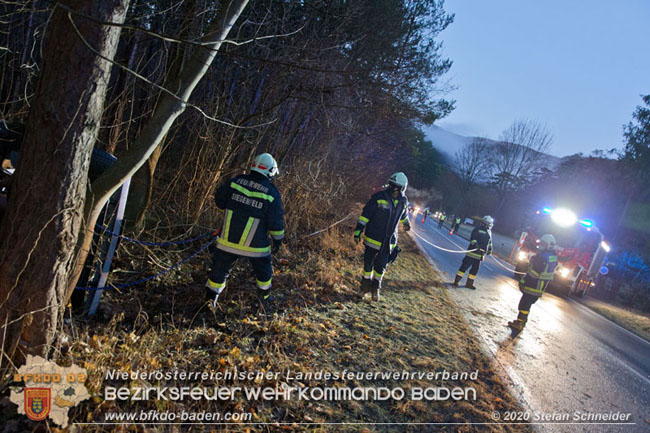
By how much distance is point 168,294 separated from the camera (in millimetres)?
4113

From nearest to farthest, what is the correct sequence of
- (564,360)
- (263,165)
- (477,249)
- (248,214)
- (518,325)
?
1. (248,214)
2. (263,165)
3. (564,360)
4. (518,325)
5. (477,249)

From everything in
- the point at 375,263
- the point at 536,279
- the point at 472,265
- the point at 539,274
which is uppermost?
the point at 539,274

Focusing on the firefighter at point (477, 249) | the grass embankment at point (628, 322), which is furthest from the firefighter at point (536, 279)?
the grass embankment at point (628, 322)

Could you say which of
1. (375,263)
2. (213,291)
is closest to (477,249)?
(375,263)

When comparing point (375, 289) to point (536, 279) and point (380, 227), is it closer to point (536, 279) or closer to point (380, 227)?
point (380, 227)

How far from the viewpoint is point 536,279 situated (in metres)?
5.93

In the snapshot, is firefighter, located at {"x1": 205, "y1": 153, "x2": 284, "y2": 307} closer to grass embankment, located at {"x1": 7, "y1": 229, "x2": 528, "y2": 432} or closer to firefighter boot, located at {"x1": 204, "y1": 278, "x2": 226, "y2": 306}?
firefighter boot, located at {"x1": 204, "y1": 278, "x2": 226, "y2": 306}

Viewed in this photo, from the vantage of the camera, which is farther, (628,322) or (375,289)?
(628,322)

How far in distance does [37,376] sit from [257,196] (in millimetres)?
2360

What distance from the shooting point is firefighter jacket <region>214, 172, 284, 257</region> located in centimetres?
364

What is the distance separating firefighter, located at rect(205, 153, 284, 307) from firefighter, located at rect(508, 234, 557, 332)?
5.10 meters

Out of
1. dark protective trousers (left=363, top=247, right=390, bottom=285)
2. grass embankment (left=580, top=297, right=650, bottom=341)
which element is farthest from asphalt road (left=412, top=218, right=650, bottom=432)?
dark protective trousers (left=363, top=247, right=390, bottom=285)

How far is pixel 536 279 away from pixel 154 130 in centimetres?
677

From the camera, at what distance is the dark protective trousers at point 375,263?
542 cm
